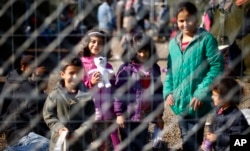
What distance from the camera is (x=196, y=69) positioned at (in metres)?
3.14

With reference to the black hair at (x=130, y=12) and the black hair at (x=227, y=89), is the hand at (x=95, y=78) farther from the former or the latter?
the black hair at (x=130, y=12)

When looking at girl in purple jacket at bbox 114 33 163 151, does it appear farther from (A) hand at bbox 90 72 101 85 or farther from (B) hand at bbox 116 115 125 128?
(A) hand at bbox 90 72 101 85

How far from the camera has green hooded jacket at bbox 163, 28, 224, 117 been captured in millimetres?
3143

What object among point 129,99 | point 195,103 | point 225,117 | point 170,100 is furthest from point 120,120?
point 225,117

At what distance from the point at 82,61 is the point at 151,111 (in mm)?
486

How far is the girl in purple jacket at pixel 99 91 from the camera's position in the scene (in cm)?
315

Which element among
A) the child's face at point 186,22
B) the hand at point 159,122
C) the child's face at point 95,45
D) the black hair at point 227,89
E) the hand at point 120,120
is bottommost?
the hand at point 159,122

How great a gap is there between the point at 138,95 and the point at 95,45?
0.33 metres

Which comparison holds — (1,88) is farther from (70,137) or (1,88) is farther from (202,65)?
(202,65)

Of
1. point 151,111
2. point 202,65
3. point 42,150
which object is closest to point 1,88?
point 42,150

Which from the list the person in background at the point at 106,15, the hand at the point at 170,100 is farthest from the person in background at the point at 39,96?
the person in background at the point at 106,15

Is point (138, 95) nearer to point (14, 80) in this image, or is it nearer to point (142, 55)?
point (142, 55)

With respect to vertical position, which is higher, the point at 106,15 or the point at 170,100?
the point at 106,15

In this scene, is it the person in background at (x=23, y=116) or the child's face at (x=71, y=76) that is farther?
the person in background at (x=23, y=116)
